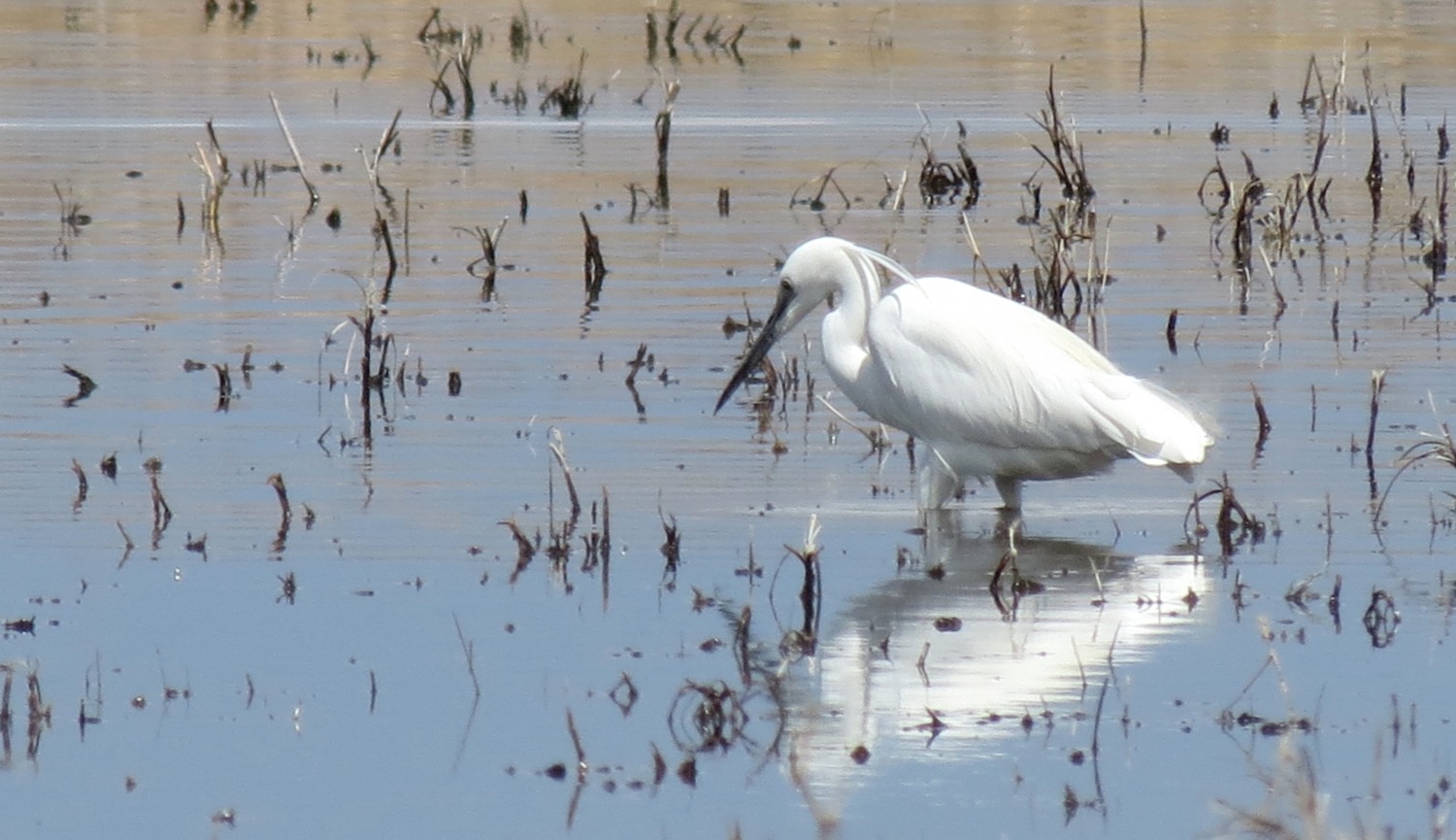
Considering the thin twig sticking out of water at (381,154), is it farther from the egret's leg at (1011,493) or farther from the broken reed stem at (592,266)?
the egret's leg at (1011,493)

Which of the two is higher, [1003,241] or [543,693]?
[1003,241]

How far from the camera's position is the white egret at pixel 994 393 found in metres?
8.34

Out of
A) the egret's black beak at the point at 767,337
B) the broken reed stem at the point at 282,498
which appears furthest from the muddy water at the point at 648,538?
the egret's black beak at the point at 767,337

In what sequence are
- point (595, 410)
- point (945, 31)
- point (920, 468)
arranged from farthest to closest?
1. point (945, 31)
2. point (595, 410)
3. point (920, 468)

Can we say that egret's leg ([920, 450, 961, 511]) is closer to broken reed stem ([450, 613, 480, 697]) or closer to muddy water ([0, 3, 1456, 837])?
muddy water ([0, 3, 1456, 837])

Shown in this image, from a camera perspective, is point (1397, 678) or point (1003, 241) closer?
point (1397, 678)

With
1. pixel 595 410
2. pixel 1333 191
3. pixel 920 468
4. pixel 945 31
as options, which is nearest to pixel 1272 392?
pixel 920 468

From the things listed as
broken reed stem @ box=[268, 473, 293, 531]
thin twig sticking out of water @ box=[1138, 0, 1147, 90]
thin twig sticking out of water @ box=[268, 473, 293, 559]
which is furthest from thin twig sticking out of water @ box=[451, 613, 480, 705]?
thin twig sticking out of water @ box=[1138, 0, 1147, 90]

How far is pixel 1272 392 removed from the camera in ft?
35.0

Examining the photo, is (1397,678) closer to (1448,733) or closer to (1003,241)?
(1448,733)

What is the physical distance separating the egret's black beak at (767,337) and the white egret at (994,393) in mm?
463

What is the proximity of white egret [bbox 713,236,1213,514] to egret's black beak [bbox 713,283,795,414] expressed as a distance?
46 cm

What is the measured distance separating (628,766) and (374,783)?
550 millimetres

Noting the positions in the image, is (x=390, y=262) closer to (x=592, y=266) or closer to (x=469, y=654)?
(x=592, y=266)
